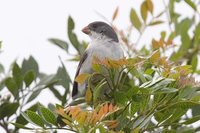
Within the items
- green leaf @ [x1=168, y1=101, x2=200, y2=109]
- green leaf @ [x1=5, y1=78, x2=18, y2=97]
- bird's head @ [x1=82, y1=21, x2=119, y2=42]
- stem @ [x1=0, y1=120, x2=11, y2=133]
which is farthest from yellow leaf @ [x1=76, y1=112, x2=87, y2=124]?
bird's head @ [x1=82, y1=21, x2=119, y2=42]

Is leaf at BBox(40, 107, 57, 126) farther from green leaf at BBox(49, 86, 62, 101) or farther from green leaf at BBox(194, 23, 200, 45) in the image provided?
green leaf at BBox(194, 23, 200, 45)

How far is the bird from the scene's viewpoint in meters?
4.34

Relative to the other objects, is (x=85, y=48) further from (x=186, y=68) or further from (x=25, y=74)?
(x=186, y=68)

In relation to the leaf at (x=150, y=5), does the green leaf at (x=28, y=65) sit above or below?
below

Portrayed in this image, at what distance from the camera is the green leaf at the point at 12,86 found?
3426 mm

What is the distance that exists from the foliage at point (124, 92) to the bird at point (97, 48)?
1.35 ft

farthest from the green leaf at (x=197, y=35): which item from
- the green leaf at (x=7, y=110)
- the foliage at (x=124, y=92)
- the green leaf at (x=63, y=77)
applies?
the green leaf at (x=7, y=110)

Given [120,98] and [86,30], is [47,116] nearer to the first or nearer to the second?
[120,98]

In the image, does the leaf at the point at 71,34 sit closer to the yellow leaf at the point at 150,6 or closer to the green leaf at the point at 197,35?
the yellow leaf at the point at 150,6

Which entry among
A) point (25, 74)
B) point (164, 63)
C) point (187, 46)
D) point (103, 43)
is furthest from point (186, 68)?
point (103, 43)

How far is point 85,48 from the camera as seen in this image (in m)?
4.35

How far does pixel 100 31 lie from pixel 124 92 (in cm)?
248

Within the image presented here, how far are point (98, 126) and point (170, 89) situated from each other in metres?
0.45

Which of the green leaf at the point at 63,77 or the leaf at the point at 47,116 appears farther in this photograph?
the green leaf at the point at 63,77
